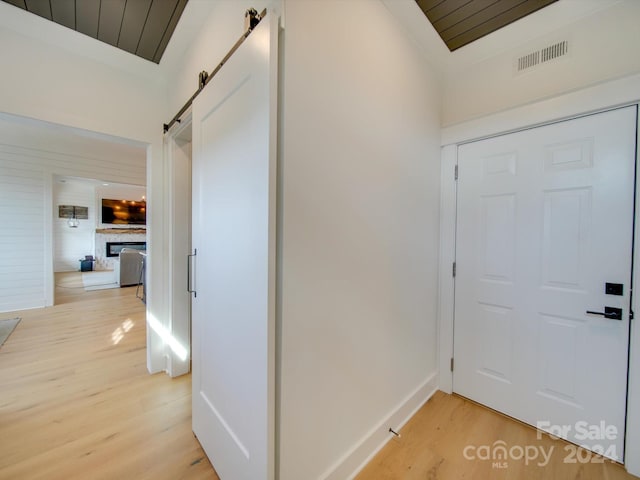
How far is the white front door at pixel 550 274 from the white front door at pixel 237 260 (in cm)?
178

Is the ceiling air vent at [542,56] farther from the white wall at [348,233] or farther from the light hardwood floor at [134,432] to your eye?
the light hardwood floor at [134,432]

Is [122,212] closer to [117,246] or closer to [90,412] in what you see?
[117,246]

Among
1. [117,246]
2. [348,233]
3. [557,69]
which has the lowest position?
[117,246]

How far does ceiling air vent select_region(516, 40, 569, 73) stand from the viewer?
5.32 feet

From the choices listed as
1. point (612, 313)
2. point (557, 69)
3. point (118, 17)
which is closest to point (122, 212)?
point (118, 17)

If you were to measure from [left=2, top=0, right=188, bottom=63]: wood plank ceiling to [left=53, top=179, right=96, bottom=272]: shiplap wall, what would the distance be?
816 cm

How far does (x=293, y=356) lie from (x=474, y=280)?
1.70 m

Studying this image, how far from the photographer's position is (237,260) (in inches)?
46.6

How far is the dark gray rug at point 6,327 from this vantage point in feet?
10.2

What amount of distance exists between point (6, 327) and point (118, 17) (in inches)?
177

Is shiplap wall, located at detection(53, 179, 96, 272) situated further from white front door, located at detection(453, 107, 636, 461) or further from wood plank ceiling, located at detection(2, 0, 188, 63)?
white front door, located at detection(453, 107, 636, 461)

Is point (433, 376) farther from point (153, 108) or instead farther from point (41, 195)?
point (41, 195)

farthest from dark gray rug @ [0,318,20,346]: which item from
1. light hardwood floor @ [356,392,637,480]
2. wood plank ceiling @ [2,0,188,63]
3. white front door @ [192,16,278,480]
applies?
light hardwood floor @ [356,392,637,480]

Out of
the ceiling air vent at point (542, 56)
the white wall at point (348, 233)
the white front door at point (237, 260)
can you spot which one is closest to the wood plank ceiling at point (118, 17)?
the white front door at point (237, 260)
